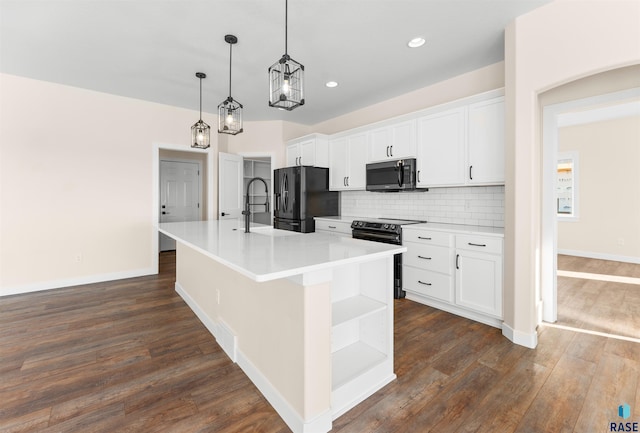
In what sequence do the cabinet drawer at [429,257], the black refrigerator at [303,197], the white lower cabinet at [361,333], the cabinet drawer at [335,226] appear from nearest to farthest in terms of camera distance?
the white lower cabinet at [361,333] < the cabinet drawer at [429,257] < the cabinet drawer at [335,226] < the black refrigerator at [303,197]

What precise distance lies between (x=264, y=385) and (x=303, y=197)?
3.26 m

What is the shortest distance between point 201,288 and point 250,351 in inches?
48.7

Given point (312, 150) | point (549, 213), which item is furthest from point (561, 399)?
point (312, 150)

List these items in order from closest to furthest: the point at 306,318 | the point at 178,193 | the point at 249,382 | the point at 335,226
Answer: the point at 306,318
the point at 249,382
the point at 335,226
the point at 178,193

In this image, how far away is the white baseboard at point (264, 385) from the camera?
154cm

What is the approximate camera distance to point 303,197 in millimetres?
4812

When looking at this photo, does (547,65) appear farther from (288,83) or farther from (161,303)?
(161,303)

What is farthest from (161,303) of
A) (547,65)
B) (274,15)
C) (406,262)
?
(547,65)

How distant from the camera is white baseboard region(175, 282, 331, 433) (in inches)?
60.6

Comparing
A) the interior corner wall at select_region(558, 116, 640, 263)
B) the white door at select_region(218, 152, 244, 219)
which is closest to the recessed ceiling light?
the white door at select_region(218, 152, 244, 219)

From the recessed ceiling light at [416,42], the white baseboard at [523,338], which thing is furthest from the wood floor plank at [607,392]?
the recessed ceiling light at [416,42]

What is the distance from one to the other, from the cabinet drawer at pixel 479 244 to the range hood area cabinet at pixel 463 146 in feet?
1.96

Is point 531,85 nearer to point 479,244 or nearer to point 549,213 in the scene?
point 549,213

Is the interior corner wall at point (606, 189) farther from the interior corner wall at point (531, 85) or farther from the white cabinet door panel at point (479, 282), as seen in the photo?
the white cabinet door panel at point (479, 282)
